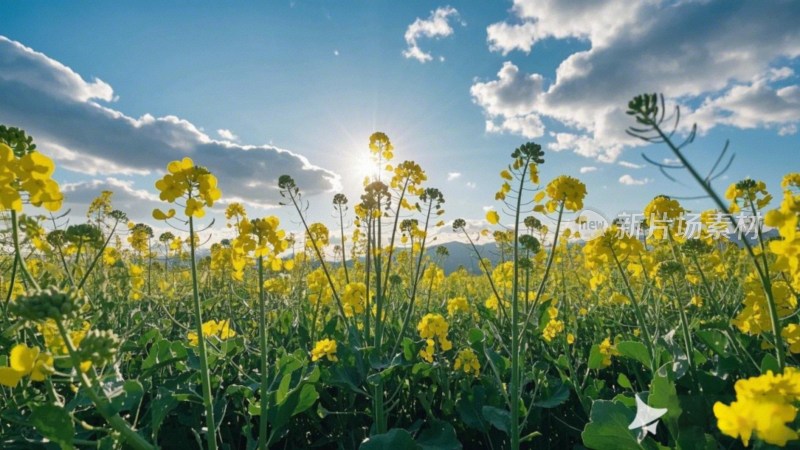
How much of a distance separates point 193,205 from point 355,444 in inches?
66.4

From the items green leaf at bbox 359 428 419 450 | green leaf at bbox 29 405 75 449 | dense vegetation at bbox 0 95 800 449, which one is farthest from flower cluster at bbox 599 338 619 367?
green leaf at bbox 29 405 75 449

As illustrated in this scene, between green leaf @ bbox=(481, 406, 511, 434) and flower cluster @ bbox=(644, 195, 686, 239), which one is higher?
flower cluster @ bbox=(644, 195, 686, 239)

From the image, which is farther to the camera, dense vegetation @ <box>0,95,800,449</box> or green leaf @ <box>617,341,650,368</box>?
green leaf @ <box>617,341,650,368</box>

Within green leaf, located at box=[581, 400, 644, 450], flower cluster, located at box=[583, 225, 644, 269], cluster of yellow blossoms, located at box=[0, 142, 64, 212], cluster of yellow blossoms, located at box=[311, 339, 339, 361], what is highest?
cluster of yellow blossoms, located at box=[0, 142, 64, 212]

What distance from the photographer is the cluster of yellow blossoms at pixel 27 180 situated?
→ 4.59 ft

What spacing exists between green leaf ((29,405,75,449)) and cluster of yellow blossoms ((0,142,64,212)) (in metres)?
0.69

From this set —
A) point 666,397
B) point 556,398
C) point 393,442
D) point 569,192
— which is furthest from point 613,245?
point 393,442

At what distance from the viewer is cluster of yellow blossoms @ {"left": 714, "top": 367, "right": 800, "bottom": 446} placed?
0.97 m

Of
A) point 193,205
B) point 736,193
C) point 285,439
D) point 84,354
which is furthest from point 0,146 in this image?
point 736,193

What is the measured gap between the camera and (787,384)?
1103 millimetres

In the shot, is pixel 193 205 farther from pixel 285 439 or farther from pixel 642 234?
pixel 642 234

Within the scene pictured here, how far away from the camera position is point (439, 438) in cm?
231

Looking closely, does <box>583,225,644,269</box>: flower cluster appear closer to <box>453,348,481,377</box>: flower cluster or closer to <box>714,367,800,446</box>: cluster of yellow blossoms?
<box>453,348,481,377</box>: flower cluster

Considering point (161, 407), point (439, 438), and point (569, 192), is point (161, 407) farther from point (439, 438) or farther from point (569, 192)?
point (569, 192)
